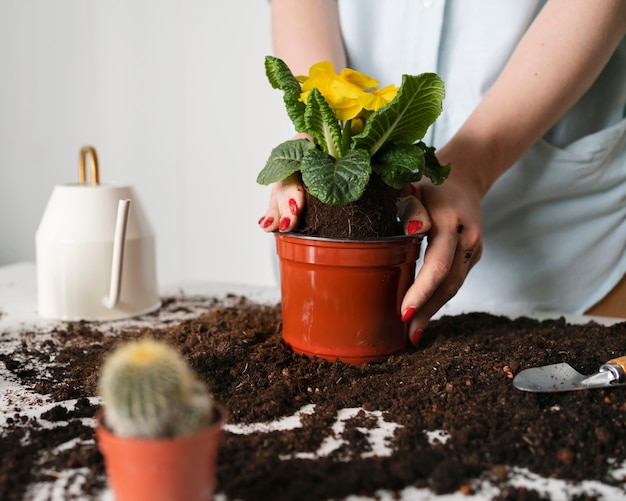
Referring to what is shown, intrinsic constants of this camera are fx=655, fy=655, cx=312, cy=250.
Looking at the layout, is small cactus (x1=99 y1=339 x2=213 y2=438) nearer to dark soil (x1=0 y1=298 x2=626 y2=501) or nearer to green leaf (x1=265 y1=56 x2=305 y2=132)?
dark soil (x1=0 y1=298 x2=626 y2=501)

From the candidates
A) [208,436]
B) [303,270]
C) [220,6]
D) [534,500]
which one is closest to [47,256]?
[303,270]

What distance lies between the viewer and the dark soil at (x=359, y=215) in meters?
0.94

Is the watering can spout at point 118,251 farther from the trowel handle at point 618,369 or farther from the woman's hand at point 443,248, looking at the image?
the trowel handle at point 618,369

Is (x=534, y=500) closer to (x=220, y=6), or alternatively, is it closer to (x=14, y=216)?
(x=220, y=6)

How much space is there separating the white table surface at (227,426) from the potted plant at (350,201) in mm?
187

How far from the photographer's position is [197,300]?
148 cm

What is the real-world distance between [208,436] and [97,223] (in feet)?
2.72

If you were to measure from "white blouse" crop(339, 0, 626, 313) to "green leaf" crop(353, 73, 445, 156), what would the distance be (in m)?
0.51

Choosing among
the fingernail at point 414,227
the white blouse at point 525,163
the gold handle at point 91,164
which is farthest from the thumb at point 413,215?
the gold handle at point 91,164

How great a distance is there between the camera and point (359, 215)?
3.10 ft

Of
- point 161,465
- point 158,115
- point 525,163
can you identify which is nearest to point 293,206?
point 161,465

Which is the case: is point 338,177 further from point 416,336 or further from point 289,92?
point 416,336

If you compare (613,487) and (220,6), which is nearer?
(613,487)

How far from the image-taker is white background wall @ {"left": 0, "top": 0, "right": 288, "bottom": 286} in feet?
8.76
